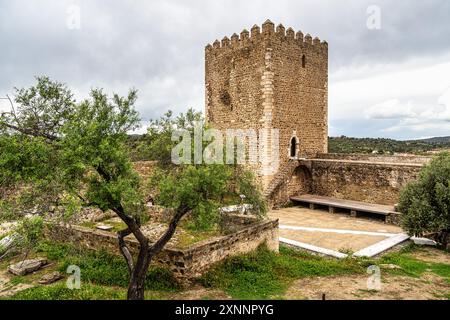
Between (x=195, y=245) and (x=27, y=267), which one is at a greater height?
(x=195, y=245)

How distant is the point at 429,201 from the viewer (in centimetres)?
1054

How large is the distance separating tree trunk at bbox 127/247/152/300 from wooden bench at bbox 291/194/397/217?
10.1 meters

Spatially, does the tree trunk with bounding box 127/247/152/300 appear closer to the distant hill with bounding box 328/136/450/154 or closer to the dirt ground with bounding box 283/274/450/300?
the dirt ground with bounding box 283/274/450/300

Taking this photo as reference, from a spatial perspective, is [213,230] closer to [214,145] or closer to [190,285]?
[190,285]

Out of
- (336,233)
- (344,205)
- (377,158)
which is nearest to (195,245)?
(336,233)

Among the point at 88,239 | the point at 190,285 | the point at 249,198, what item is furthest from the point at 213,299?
the point at 88,239

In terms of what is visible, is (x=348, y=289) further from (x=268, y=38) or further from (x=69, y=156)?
(x=268, y=38)

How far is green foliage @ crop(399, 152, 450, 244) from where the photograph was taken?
33.2 ft

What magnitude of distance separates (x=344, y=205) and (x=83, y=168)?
1202 cm

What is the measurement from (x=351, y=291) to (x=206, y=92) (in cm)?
1458

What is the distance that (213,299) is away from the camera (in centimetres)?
689

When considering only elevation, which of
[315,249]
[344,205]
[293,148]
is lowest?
[315,249]

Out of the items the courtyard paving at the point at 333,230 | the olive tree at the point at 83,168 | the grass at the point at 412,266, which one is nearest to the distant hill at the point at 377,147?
the courtyard paving at the point at 333,230

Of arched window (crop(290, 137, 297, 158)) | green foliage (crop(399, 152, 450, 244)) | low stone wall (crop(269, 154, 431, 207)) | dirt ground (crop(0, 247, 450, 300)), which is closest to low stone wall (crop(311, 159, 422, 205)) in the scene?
low stone wall (crop(269, 154, 431, 207))
